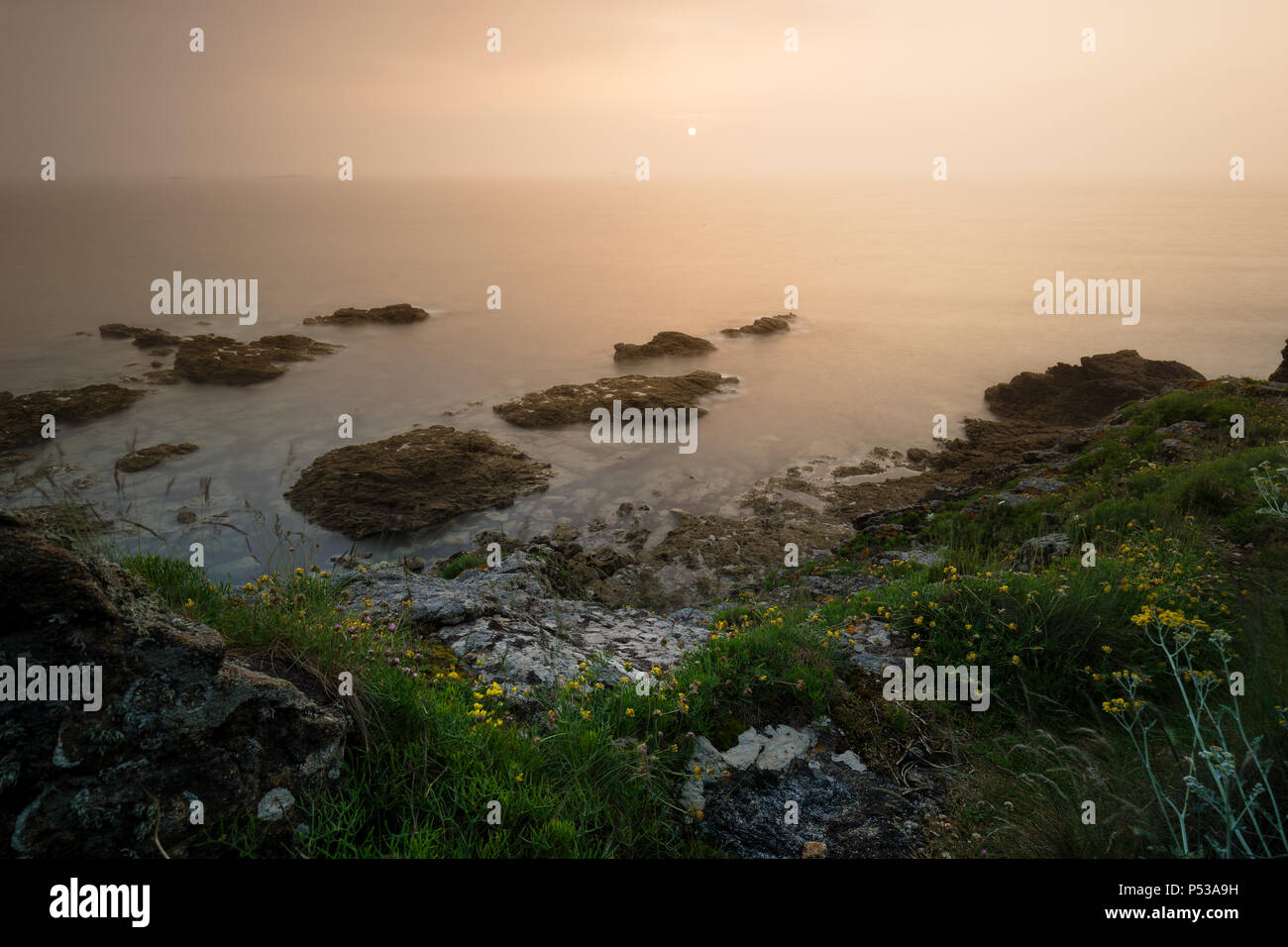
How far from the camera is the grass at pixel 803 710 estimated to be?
2666 mm

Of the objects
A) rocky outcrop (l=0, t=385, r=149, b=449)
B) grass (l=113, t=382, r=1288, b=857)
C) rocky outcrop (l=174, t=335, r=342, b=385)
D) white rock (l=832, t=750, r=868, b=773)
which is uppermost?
rocky outcrop (l=174, t=335, r=342, b=385)

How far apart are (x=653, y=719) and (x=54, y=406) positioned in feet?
75.0

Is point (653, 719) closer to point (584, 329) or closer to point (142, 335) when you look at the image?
point (584, 329)

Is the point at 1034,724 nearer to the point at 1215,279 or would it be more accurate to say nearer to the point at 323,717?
the point at 323,717

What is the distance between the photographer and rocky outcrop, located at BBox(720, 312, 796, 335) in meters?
30.0

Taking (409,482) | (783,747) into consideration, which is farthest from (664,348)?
(783,747)

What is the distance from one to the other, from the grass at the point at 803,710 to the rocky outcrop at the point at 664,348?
818 inches

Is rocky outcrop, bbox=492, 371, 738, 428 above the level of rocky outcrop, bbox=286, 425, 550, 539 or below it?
above

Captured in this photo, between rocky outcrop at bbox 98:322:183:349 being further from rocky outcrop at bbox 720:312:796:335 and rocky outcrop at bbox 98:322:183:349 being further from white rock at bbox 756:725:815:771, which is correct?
white rock at bbox 756:725:815:771

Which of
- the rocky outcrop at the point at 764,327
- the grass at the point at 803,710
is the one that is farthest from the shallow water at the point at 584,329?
the grass at the point at 803,710

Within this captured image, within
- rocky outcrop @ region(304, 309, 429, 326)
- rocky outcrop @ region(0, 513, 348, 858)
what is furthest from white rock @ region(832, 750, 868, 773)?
rocky outcrop @ region(304, 309, 429, 326)

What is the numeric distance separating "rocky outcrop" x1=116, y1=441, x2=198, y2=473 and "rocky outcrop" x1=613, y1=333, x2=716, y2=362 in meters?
14.8

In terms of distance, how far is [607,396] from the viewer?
70.9 feet
